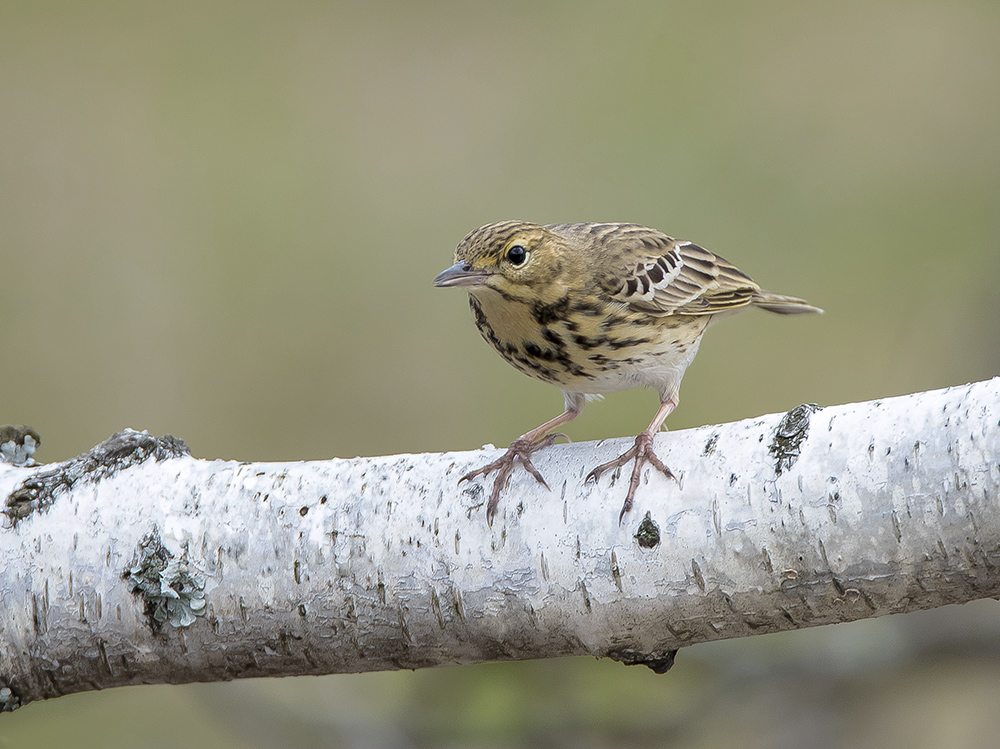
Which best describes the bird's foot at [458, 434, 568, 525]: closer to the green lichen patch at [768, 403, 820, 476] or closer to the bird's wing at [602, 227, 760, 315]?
the green lichen patch at [768, 403, 820, 476]

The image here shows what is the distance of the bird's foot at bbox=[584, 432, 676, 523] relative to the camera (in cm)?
233

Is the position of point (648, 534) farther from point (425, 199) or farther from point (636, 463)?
point (425, 199)

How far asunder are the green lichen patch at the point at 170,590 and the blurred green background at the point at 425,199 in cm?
278

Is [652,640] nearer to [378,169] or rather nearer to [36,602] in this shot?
[36,602]

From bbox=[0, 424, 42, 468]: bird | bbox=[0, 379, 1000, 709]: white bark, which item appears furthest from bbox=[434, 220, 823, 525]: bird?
bbox=[0, 424, 42, 468]: bird

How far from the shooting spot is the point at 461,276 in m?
3.17

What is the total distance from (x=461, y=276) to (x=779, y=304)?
5.40 ft

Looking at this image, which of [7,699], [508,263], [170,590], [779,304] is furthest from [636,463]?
[779,304]

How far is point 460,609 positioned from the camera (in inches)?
92.4

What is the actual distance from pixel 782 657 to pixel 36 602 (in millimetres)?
2760

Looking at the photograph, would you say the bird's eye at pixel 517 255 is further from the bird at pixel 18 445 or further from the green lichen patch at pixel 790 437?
the bird at pixel 18 445

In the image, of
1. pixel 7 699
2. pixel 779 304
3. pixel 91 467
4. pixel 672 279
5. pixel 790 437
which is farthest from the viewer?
pixel 779 304

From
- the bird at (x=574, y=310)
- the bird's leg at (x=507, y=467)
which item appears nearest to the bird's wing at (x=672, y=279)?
the bird at (x=574, y=310)

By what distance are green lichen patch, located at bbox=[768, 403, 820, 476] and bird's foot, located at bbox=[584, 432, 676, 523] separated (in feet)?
0.81
